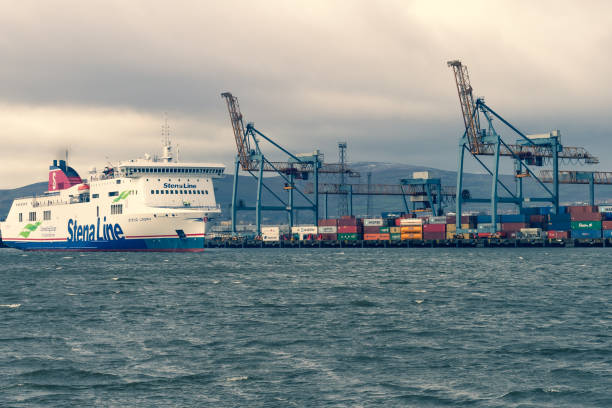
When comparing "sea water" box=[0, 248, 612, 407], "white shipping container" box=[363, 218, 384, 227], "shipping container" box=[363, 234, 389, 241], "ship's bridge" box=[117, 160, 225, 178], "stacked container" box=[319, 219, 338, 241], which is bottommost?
"sea water" box=[0, 248, 612, 407]

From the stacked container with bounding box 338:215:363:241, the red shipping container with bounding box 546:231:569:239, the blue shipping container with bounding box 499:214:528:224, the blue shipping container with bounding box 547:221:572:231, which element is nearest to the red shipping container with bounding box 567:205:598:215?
the blue shipping container with bounding box 547:221:572:231

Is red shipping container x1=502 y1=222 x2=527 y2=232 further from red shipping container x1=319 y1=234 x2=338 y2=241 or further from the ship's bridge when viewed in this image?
the ship's bridge

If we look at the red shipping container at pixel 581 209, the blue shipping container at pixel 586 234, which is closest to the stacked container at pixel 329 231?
the red shipping container at pixel 581 209

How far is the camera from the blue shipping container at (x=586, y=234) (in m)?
120

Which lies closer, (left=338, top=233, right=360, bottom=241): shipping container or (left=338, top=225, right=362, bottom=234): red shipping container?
(left=338, top=233, right=360, bottom=241): shipping container

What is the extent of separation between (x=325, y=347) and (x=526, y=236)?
350 ft

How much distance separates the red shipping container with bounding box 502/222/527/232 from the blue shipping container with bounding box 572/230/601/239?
8028 millimetres

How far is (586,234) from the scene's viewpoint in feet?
397

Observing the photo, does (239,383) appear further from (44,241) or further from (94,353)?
(44,241)

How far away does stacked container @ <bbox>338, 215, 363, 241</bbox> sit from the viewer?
13925cm

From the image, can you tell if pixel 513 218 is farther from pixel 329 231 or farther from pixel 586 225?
pixel 329 231

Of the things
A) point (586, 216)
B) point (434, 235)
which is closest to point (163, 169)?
point (434, 235)

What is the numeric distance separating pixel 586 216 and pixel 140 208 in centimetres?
7396

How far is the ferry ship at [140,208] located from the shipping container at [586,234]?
61348mm
